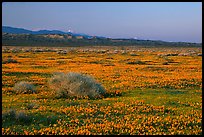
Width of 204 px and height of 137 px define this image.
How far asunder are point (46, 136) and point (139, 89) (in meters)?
12.4

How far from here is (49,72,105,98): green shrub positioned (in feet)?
62.0

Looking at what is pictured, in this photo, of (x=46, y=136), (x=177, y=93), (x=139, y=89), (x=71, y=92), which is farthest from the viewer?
(x=139, y=89)

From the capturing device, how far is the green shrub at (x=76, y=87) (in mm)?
18906

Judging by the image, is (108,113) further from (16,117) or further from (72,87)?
(72,87)

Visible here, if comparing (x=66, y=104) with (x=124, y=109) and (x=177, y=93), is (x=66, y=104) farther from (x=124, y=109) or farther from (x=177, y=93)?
(x=177, y=93)

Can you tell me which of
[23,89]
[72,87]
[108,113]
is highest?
[72,87]

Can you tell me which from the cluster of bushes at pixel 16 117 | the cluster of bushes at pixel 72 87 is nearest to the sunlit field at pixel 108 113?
the cluster of bushes at pixel 16 117

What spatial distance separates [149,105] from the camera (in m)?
16.4

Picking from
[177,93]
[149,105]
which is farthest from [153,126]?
[177,93]

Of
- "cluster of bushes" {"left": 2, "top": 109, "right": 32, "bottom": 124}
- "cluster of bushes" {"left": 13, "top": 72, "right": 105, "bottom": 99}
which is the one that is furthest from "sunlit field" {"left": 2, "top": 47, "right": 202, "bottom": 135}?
"cluster of bushes" {"left": 13, "top": 72, "right": 105, "bottom": 99}

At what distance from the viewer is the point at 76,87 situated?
18.8m

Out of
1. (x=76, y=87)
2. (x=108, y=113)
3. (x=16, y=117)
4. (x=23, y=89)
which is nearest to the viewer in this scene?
(x=16, y=117)

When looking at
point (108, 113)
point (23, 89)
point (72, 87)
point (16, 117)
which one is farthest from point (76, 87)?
point (16, 117)

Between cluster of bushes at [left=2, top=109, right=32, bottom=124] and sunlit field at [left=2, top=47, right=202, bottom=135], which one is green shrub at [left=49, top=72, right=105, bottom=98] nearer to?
sunlit field at [left=2, top=47, right=202, bottom=135]
